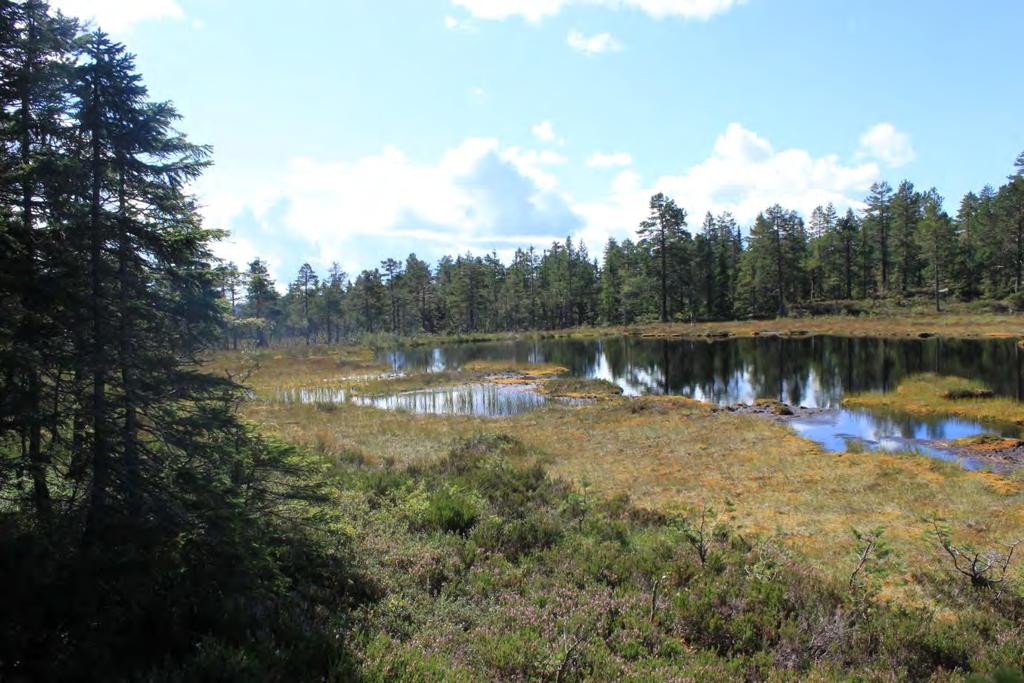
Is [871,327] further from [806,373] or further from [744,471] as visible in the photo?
[744,471]

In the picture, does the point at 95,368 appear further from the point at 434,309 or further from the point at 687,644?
the point at 434,309

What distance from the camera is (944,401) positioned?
26875 mm

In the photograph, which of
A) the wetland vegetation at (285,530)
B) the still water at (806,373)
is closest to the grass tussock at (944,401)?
the still water at (806,373)

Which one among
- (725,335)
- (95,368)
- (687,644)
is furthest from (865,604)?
(725,335)

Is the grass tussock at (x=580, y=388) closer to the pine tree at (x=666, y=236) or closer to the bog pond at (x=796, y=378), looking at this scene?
the bog pond at (x=796, y=378)

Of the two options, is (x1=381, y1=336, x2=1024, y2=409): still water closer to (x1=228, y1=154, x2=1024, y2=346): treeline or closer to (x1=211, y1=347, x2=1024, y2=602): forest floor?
(x1=211, y1=347, x2=1024, y2=602): forest floor

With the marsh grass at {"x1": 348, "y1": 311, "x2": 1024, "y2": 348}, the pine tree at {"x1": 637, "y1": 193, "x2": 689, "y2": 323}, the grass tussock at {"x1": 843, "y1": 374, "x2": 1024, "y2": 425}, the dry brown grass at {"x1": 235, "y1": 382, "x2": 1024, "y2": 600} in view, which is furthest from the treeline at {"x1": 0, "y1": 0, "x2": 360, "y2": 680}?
the pine tree at {"x1": 637, "y1": 193, "x2": 689, "y2": 323}

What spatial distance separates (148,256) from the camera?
22.6ft

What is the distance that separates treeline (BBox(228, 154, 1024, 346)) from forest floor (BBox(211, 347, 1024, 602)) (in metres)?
50.1

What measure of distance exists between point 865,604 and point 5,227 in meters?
10.5

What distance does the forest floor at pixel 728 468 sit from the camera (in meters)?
11.7

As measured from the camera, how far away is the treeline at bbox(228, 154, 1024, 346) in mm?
83688

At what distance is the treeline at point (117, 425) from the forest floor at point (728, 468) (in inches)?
57.2

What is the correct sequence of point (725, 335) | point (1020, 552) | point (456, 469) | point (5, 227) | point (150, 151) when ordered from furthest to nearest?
point (725, 335), point (456, 469), point (1020, 552), point (150, 151), point (5, 227)
